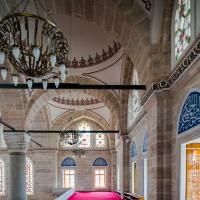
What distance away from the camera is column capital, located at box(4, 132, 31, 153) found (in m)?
12.2

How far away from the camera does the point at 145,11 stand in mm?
6398

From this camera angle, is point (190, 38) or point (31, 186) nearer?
point (190, 38)

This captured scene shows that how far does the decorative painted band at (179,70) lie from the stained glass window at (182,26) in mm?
392

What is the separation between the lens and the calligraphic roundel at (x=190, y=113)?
4418 mm

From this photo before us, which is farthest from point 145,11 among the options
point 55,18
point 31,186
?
point 31,186

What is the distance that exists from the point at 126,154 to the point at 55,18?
5.86 m

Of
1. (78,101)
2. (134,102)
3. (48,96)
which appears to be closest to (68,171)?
(78,101)

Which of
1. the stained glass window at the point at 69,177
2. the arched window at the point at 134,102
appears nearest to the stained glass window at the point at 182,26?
the arched window at the point at 134,102

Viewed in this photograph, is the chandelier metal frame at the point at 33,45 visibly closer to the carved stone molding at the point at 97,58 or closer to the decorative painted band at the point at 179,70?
the decorative painted band at the point at 179,70

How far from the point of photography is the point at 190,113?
473 centimetres

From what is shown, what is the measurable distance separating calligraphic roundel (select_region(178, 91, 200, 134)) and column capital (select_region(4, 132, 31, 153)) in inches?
323

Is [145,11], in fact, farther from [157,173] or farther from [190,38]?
[157,173]

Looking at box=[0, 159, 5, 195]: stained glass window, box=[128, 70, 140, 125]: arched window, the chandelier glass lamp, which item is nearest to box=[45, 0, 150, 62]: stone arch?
the chandelier glass lamp

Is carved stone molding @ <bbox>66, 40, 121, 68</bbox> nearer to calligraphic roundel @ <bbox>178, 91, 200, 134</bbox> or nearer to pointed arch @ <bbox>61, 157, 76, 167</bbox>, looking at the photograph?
calligraphic roundel @ <bbox>178, 91, 200, 134</bbox>
